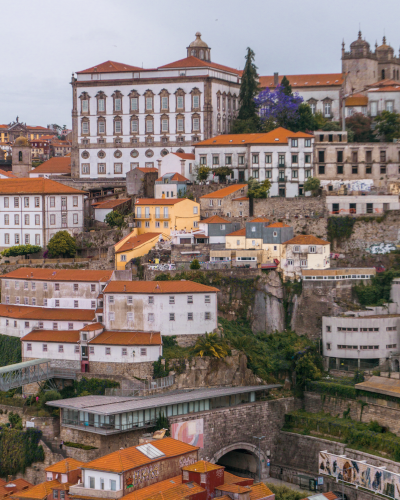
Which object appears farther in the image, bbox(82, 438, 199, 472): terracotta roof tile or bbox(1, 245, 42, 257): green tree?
bbox(1, 245, 42, 257): green tree

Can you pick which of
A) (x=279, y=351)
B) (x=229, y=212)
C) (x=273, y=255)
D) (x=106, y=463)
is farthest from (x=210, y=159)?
(x=106, y=463)

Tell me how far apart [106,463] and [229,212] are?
109 ft

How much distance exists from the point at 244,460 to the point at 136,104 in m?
42.2

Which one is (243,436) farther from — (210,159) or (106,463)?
(210,159)

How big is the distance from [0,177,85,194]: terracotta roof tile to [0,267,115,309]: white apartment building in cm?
1159

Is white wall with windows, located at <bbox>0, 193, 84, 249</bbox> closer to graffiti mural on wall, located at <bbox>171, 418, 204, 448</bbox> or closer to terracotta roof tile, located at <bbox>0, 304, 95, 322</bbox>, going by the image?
terracotta roof tile, located at <bbox>0, 304, 95, 322</bbox>

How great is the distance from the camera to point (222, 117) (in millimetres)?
97688

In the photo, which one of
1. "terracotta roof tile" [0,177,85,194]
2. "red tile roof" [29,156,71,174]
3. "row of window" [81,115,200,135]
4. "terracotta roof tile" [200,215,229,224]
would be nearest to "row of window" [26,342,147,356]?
"terracotta roof tile" [200,215,229,224]

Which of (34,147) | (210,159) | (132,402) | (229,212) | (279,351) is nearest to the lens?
(132,402)

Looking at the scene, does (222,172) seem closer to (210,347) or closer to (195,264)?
(195,264)

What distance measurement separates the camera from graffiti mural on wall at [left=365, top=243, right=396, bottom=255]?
258 feet

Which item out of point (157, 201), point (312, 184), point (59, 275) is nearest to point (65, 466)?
point (59, 275)

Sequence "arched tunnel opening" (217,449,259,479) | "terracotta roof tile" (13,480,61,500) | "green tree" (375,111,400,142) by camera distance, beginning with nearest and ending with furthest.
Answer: "terracotta roof tile" (13,480,61,500) < "arched tunnel opening" (217,449,259,479) < "green tree" (375,111,400,142)

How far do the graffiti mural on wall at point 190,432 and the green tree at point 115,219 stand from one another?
981 inches
